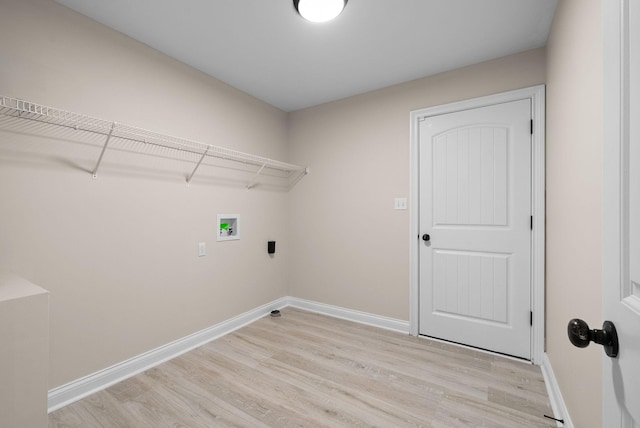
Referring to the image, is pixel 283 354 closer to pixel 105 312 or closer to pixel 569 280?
pixel 105 312

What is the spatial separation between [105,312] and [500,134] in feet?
10.6

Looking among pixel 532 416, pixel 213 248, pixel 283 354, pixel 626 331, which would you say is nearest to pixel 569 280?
pixel 532 416

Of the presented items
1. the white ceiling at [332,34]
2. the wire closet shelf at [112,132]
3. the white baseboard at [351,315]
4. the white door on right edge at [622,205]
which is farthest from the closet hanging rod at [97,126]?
the white door on right edge at [622,205]

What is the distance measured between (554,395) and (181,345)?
265cm

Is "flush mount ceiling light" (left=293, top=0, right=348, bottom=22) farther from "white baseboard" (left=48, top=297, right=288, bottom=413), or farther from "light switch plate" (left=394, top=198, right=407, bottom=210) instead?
"white baseboard" (left=48, top=297, right=288, bottom=413)

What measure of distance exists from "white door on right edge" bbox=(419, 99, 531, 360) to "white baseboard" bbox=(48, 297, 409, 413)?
1.72 ft

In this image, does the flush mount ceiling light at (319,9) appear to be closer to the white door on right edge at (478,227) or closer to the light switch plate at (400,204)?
the white door on right edge at (478,227)

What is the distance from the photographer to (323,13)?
1753 mm

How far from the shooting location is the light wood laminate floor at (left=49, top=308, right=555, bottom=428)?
5.29ft

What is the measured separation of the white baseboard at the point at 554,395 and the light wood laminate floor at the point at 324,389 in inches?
1.7

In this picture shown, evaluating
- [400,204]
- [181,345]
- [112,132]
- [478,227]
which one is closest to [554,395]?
[478,227]

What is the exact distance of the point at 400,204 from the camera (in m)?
2.77

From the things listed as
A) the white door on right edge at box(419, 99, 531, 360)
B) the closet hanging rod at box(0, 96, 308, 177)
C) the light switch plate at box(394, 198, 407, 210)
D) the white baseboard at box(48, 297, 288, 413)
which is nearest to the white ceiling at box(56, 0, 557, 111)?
the white door on right edge at box(419, 99, 531, 360)

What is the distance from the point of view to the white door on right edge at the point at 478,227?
2240 millimetres
